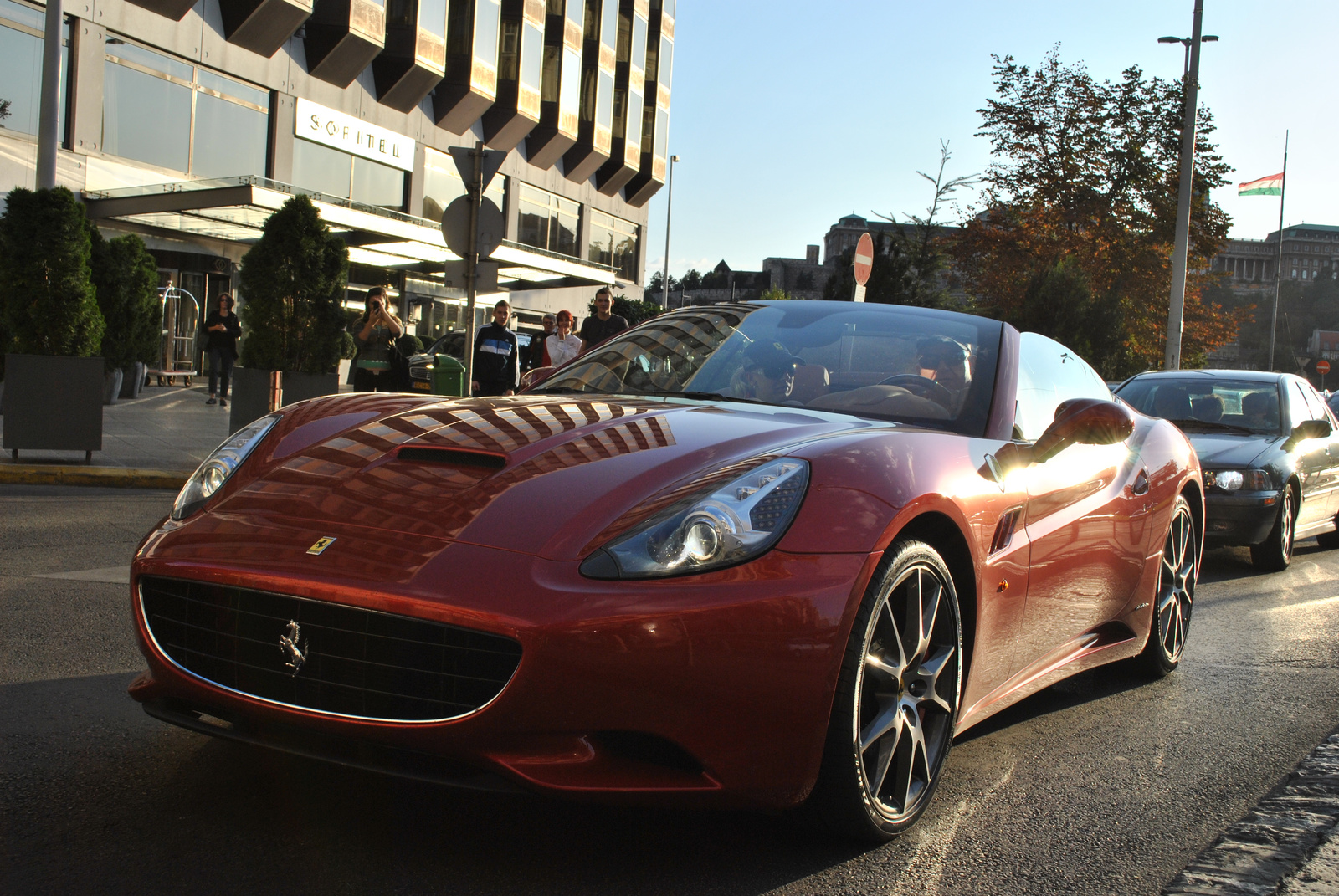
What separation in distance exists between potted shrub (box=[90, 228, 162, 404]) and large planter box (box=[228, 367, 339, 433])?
4835mm

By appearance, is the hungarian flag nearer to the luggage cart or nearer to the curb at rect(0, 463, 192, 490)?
the luggage cart

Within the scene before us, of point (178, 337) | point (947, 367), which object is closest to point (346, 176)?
point (178, 337)

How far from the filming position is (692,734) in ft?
8.09

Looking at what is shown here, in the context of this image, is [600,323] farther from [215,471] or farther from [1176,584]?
[215,471]

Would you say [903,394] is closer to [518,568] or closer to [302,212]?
[518,568]

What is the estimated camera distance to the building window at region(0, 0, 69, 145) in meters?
19.3

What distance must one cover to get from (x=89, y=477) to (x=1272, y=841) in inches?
359

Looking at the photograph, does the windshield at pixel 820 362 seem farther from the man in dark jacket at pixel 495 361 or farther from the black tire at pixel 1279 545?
the man in dark jacket at pixel 495 361

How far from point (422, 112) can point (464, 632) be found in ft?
100

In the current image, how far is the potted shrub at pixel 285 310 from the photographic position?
1175 centimetres

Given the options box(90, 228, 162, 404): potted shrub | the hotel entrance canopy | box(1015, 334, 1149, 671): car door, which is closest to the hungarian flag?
the hotel entrance canopy

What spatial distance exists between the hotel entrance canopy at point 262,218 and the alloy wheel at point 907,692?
10.3 m

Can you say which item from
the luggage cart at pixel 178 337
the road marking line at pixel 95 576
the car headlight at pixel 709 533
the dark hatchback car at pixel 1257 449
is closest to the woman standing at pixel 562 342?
the dark hatchback car at pixel 1257 449

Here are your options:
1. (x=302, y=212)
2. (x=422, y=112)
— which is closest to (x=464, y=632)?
(x=302, y=212)
